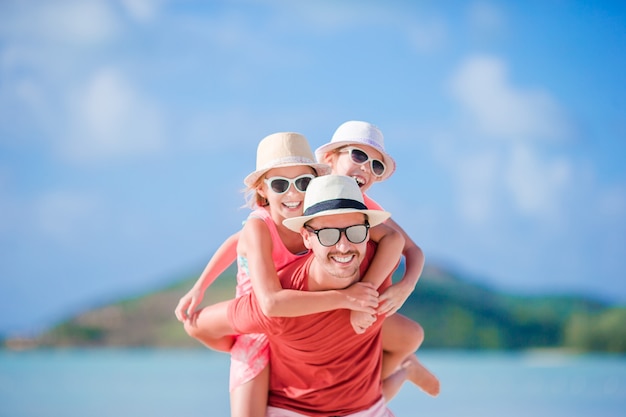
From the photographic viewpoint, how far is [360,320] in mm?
5020

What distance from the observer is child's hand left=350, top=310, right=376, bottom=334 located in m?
4.99

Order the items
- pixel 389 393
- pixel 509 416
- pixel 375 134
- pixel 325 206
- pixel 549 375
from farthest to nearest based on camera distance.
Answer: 1. pixel 549 375
2. pixel 509 416
3. pixel 389 393
4. pixel 375 134
5. pixel 325 206

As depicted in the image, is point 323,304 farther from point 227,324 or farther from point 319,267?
point 227,324

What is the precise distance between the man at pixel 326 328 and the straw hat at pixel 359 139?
62 centimetres

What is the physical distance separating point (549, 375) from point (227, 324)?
86.7 feet

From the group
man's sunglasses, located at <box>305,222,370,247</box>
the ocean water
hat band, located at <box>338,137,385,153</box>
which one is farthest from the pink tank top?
the ocean water

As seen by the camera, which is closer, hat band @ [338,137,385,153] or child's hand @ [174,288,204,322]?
hat band @ [338,137,385,153]

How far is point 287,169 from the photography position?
5.25m

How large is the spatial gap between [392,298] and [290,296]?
61 centimetres

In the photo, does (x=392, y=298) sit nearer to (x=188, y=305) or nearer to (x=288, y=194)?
(x=288, y=194)

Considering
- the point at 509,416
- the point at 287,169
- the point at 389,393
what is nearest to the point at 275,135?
the point at 287,169

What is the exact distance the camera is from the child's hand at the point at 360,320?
499 centimetres

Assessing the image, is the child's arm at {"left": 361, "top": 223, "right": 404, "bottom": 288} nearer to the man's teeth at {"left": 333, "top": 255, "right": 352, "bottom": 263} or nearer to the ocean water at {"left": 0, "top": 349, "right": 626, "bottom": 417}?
the man's teeth at {"left": 333, "top": 255, "right": 352, "bottom": 263}

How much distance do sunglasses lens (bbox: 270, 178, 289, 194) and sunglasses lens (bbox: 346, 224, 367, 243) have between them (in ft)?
1.81
